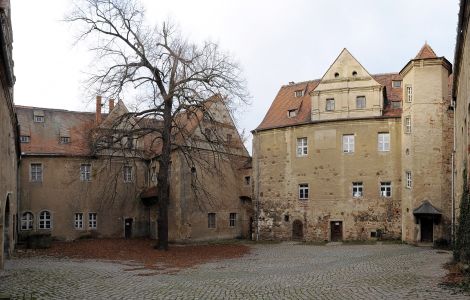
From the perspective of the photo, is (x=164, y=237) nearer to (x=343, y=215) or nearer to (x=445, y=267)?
(x=343, y=215)

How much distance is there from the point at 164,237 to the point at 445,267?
13.6 meters

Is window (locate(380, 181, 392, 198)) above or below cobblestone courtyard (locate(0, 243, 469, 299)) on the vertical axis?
above

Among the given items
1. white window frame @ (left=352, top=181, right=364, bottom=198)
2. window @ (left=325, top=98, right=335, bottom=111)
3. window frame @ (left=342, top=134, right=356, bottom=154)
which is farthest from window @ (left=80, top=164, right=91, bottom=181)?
white window frame @ (left=352, top=181, right=364, bottom=198)

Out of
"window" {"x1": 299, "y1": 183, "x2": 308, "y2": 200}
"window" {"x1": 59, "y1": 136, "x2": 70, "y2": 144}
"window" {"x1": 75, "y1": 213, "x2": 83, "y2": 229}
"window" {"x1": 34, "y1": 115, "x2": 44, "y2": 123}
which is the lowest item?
"window" {"x1": 75, "y1": 213, "x2": 83, "y2": 229}

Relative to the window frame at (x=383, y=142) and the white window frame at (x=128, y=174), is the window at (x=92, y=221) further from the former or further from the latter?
the window frame at (x=383, y=142)

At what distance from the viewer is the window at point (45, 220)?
29.7 meters

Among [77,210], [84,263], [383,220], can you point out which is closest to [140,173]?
[77,210]

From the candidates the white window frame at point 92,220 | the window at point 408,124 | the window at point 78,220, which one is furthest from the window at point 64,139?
the window at point 408,124

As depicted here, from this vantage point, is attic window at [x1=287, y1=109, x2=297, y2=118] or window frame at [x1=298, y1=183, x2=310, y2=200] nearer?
window frame at [x1=298, y1=183, x2=310, y2=200]

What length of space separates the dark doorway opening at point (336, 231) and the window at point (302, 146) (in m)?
4.82

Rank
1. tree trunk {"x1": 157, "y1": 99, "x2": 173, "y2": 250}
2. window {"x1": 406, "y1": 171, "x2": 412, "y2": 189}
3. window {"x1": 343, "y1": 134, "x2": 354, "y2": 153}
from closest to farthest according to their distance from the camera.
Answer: tree trunk {"x1": 157, "y1": 99, "x2": 173, "y2": 250} → window {"x1": 406, "y1": 171, "x2": 412, "y2": 189} → window {"x1": 343, "y1": 134, "x2": 354, "y2": 153}

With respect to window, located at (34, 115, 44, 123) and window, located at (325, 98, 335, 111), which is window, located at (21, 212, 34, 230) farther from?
window, located at (325, 98, 335, 111)

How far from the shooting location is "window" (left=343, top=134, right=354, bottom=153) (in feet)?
94.0

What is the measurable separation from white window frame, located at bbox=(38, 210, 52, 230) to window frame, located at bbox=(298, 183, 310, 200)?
16213 millimetres
